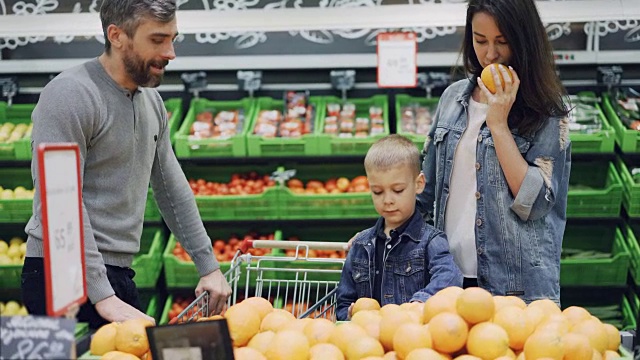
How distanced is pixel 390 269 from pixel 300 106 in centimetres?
303

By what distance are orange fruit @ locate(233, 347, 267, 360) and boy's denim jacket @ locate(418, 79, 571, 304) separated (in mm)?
1050

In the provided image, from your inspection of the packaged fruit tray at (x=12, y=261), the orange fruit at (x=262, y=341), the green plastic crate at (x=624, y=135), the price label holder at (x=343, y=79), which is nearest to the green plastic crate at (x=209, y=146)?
the price label holder at (x=343, y=79)

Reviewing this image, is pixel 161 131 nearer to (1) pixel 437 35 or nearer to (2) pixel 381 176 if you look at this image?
(2) pixel 381 176

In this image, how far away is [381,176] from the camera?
275cm

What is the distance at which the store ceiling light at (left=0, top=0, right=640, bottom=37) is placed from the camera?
434 cm

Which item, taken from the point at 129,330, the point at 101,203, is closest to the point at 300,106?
the point at 101,203

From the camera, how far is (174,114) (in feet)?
18.5

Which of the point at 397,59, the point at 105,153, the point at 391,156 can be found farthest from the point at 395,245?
the point at 397,59

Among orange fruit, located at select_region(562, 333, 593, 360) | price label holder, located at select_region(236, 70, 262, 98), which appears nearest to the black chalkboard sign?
orange fruit, located at select_region(562, 333, 593, 360)

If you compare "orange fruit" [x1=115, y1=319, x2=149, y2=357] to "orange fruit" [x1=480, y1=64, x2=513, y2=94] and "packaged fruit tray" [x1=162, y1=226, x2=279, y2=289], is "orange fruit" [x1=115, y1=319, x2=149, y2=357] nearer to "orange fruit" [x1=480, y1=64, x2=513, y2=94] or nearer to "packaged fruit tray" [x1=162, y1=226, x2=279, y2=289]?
"orange fruit" [x1=480, y1=64, x2=513, y2=94]

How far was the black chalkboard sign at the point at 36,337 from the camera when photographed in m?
1.54

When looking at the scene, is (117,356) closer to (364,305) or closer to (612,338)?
(364,305)

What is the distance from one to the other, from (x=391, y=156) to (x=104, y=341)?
1123mm

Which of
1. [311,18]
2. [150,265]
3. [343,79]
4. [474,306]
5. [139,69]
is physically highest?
[311,18]
